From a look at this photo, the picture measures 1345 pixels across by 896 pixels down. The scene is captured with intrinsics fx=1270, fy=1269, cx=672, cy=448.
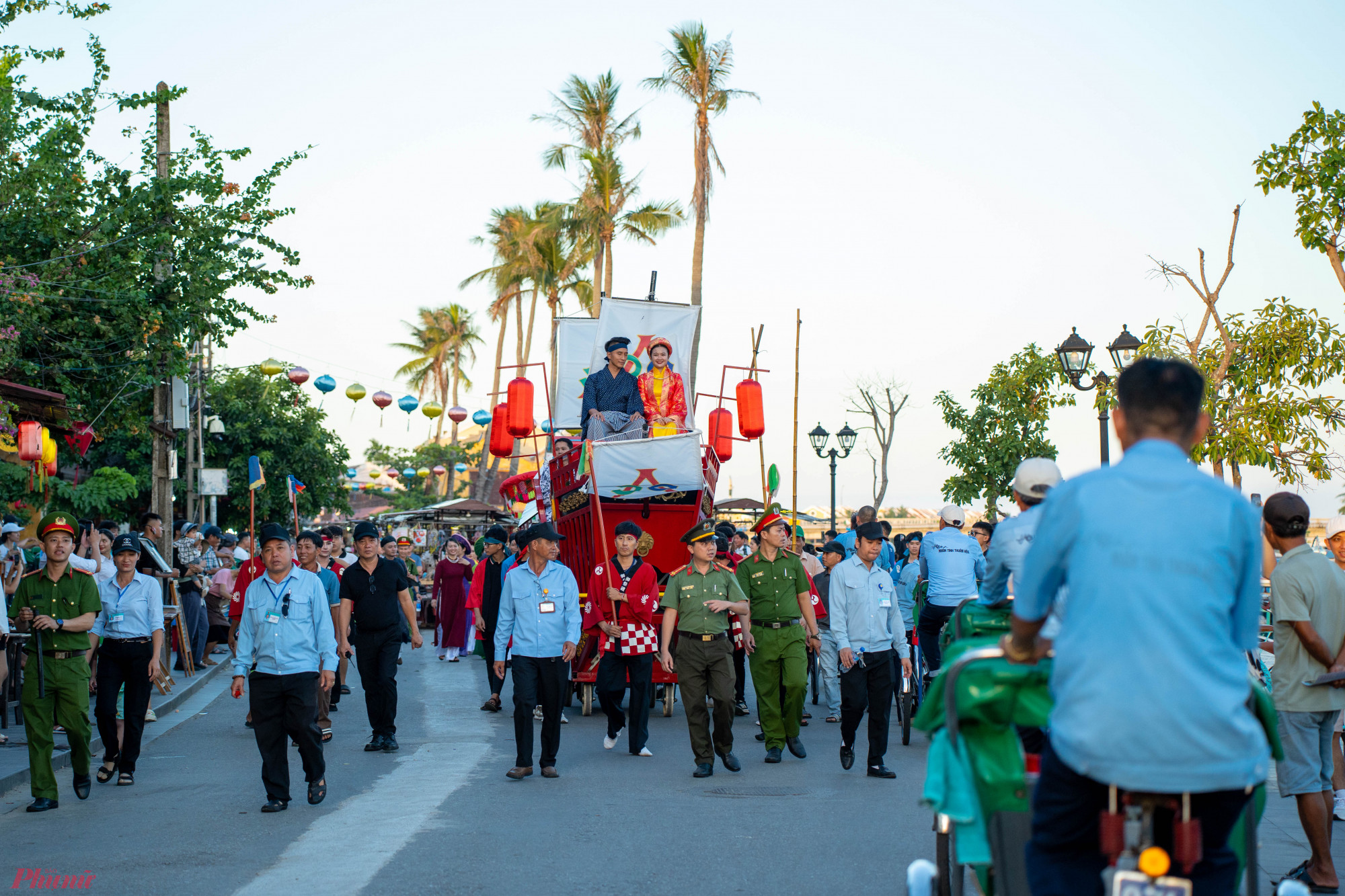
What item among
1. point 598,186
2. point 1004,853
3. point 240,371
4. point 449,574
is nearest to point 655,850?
point 1004,853

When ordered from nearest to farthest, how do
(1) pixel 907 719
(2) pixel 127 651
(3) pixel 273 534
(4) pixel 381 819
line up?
(4) pixel 381 819 < (3) pixel 273 534 < (2) pixel 127 651 < (1) pixel 907 719

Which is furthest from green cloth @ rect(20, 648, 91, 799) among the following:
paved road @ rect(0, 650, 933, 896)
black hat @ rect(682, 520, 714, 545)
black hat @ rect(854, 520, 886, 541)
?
black hat @ rect(854, 520, 886, 541)

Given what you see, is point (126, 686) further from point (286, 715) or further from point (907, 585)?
point (907, 585)

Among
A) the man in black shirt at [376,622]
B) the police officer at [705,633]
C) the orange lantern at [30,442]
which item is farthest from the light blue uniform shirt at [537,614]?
the orange lantern at [30,442]

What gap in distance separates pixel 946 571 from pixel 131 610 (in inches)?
264

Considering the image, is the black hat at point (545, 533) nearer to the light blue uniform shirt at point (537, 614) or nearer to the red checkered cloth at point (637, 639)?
the light blue uniform shirt at point (537, 614)

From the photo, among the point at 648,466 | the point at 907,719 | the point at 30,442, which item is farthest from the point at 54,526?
the point at 30,442

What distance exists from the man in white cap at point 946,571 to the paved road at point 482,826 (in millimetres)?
1249

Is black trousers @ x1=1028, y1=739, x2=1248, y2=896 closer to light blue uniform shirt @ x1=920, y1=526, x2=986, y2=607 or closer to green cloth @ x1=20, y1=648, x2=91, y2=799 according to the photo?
green cloth @ x1=20, y1=648, x2=91, y2=799

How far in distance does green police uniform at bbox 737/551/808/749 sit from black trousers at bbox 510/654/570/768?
1.62m

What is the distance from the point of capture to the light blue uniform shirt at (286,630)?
8750 mm

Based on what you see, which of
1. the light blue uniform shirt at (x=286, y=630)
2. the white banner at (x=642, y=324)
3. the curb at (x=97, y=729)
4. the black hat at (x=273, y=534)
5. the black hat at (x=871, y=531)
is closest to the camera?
the light blue uniform shirt at (x=286, y=630)

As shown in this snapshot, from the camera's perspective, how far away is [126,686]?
9609 mm

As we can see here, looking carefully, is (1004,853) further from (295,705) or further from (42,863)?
(295,705)
